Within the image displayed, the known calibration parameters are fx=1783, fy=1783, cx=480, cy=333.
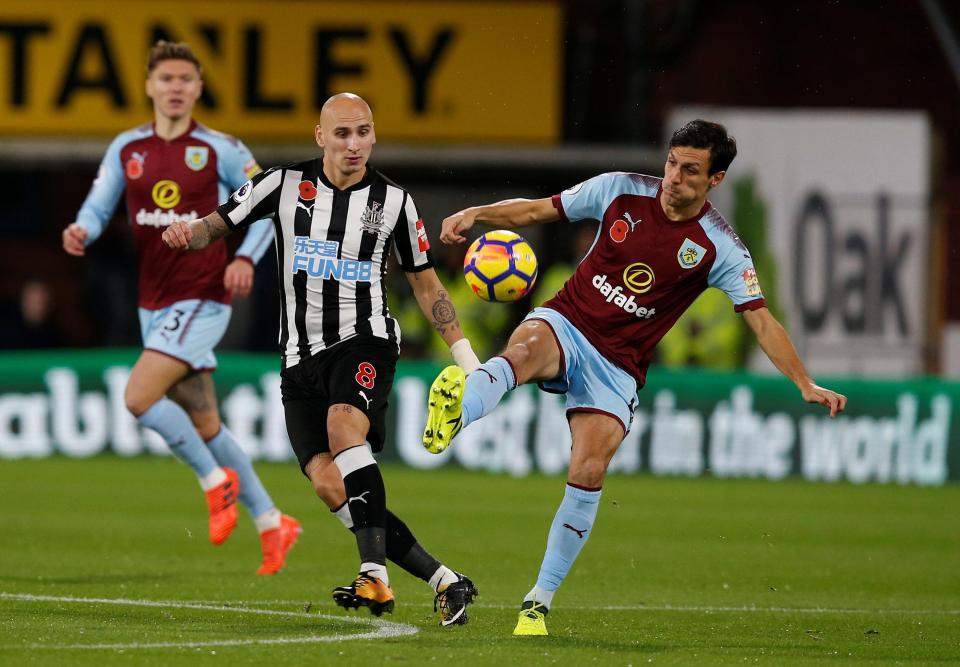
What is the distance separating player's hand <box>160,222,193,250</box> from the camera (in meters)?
7.19

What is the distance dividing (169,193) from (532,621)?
3331 millimetres

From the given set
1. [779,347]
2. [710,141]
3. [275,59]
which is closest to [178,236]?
[710,141]

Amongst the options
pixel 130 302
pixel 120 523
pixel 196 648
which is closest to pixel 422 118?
pixel 130 302

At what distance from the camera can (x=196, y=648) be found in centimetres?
634

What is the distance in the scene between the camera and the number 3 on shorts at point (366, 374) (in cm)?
711

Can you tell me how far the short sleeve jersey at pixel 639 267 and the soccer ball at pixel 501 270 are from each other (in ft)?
0.87

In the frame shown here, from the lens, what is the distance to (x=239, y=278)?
8.68 m

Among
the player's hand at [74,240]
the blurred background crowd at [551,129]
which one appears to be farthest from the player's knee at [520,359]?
the blurred background crowd at [551,129]

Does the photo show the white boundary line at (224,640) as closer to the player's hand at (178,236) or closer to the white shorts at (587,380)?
the white shorts at (587,380)

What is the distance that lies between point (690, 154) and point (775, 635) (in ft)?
6.65

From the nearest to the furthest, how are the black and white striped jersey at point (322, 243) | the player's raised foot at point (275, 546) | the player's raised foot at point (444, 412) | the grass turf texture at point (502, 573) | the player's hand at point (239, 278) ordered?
the player's raised foot at point (444, 412)
the grass turf texture at point (502, 573)
the black and white striped jersey at point (322, 243)
the player's hand at point (239, 278)
the player's raised foot at point (275, 546)

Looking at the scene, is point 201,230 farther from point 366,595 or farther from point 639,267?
point 639,267

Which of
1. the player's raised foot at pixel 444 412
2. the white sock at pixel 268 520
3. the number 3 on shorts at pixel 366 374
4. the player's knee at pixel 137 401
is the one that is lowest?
the white sock at pixel 268 520

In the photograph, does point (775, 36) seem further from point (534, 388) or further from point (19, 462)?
point (19, 462)
